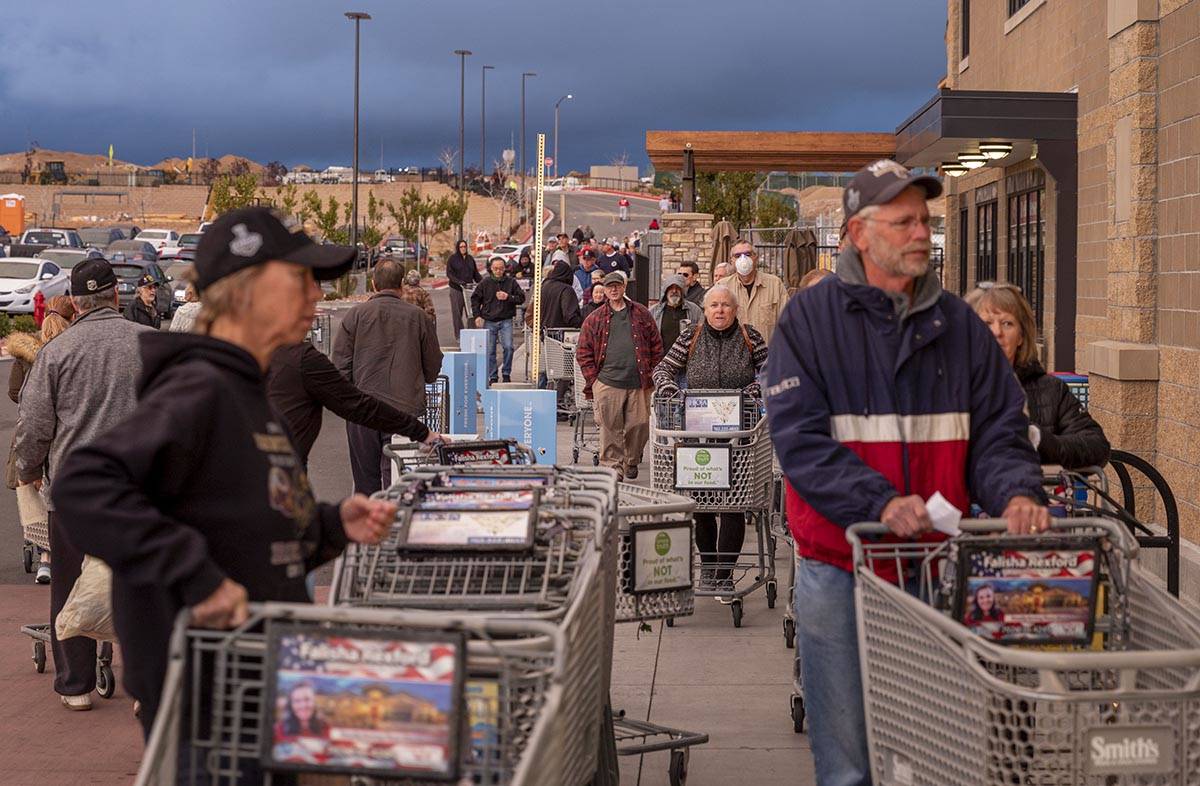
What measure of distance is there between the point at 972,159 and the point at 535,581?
677 inches

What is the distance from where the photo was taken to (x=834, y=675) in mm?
4426

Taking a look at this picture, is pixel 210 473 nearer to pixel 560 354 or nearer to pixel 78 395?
pixel 78 395

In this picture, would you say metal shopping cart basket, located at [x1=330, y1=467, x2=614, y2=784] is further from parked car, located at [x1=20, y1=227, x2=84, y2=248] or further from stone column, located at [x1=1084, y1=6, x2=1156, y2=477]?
parked car, located at [x1=20, y1=227, x2=84, y2=248]

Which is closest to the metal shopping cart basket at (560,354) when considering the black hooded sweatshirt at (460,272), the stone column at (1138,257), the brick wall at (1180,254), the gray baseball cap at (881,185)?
the black hooded sweatshirt at (460,272)

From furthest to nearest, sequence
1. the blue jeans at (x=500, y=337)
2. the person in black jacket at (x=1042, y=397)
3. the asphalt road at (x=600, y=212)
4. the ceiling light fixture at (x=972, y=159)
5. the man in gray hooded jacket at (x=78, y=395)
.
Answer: the asphalt road at (x=600, y=212), the blue jeans at (x=500, y=337), the ceiling light fixture at (x=972, y=159), the man in gray hooded jacket at (x=78, y=395), the person in black jacket at (x=1042, y=397)

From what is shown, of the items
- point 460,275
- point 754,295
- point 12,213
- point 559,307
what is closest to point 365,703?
point 754,295

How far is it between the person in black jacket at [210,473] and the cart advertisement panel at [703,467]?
5.94m

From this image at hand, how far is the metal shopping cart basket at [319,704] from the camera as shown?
10.7ft

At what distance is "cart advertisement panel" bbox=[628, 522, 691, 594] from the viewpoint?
6.15 metres

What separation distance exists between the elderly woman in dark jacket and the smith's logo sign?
6580 millimetres

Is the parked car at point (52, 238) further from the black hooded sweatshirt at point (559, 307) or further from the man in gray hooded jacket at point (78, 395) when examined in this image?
the man in gray hooded jacket at point (78, 395)

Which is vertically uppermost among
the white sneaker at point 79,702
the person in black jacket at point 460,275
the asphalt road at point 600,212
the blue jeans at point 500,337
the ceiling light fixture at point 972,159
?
the asphalt road at point 600,212

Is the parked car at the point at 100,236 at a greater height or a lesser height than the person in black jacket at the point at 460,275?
greater

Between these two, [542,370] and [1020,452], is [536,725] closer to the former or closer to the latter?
[1020,452]
